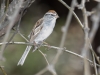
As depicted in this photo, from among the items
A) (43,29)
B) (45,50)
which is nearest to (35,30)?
(43,29)

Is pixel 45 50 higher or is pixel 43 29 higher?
pixel 43 29

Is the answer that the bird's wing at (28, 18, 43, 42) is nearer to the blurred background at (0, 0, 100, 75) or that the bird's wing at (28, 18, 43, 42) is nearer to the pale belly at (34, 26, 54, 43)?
the pale belly at (34, 26, 54, 43)

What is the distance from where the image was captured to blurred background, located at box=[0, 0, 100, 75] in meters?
6.76

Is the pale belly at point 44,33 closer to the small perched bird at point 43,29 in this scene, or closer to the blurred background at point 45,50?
the small perched bird at point 43,29

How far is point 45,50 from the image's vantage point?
6.67 metres

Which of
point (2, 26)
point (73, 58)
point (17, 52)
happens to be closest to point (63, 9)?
point (73, 58)

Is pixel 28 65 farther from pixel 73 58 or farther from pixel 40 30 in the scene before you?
pixel 40 30

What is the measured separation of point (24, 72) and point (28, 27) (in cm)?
111

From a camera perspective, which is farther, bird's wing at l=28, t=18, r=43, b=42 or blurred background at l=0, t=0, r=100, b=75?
blurred background at l=0, t=0, r=100, b=75

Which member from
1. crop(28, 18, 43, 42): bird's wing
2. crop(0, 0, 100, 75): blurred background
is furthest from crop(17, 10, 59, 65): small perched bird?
crop(0, 0, 100, 75): blurred background

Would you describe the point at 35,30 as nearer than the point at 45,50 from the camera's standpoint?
Yes

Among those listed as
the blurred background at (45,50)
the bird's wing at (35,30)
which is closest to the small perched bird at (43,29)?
the bird's wing at (35,30)

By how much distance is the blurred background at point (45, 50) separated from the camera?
6.76 meters

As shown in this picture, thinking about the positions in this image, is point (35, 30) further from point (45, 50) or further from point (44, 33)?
point (45, 50)
